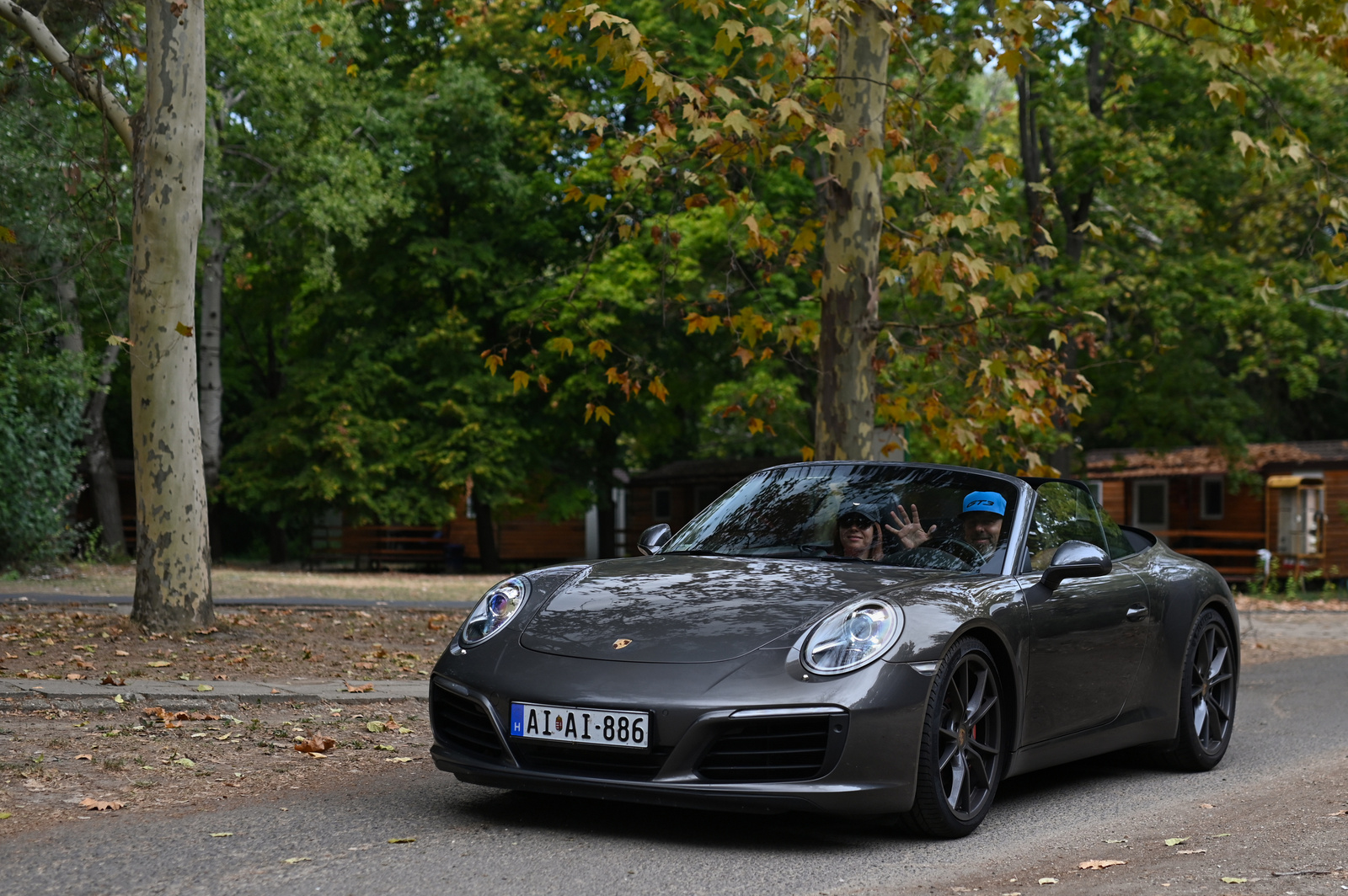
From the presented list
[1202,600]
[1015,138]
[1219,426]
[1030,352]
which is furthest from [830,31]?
[1015,138]

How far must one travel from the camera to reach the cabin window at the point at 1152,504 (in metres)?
40.2

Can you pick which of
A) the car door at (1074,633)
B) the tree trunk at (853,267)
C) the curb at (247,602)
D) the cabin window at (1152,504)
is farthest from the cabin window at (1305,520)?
the car door at (1074,633)

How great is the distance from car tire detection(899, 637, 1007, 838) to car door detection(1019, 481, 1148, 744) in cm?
26

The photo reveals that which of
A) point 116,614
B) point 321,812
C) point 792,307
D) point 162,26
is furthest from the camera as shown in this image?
point 792,307

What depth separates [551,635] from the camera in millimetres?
5562

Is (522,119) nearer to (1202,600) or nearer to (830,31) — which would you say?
(830,31)

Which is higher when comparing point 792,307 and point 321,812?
point 792,307

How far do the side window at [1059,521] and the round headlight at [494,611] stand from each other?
218 centimetres

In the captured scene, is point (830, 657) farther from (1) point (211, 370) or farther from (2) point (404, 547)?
(2) point (404, 547)

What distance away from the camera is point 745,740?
16.7 feet

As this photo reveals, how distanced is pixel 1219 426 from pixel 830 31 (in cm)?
A: 2264

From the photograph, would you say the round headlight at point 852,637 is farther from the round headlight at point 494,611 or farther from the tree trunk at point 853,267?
the tree trunk at point 853,267

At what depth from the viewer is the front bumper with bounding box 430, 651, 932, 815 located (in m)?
5.07

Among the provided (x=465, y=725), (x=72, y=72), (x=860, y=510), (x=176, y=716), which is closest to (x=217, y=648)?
(x=176, y=716)
